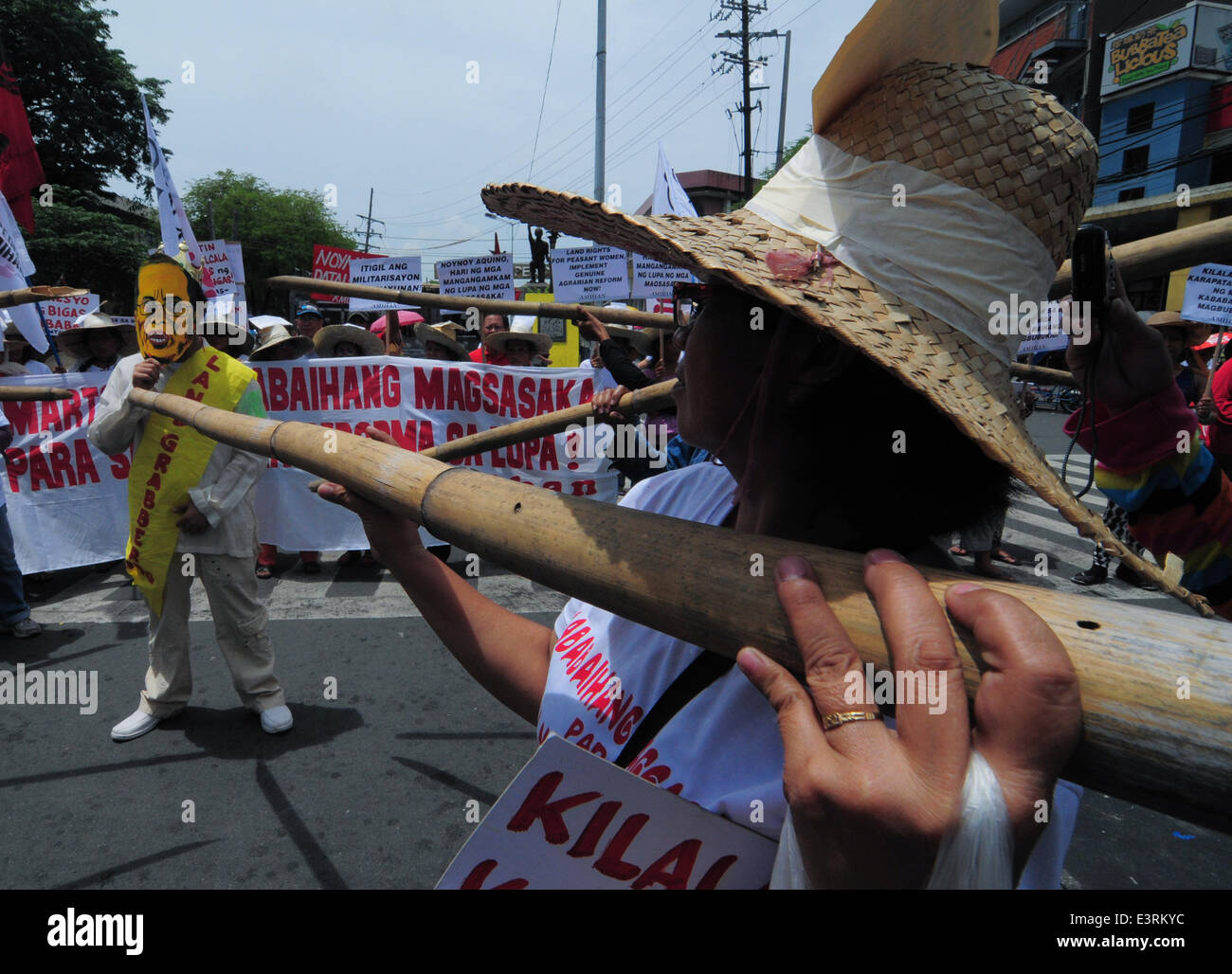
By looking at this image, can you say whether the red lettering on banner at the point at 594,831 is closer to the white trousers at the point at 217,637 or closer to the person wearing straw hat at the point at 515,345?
the white trousers at the point at 217,637

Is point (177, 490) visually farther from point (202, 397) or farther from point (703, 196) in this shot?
point (703, 196)

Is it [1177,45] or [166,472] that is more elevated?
[1177,45]

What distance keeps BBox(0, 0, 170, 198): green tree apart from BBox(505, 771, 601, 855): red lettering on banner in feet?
111

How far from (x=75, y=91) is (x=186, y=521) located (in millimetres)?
33532

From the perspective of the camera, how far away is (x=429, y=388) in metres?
6.51

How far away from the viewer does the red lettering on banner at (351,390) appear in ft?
21.0

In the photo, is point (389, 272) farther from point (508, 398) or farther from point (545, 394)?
point (545, 394)

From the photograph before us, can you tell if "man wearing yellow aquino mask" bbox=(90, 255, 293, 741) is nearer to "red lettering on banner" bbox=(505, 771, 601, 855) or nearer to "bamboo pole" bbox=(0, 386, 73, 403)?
"bamboo pole" bbox=(0, 386, 73, 403)

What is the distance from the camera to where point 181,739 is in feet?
11.8

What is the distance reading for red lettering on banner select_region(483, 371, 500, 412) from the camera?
6570 millimetres

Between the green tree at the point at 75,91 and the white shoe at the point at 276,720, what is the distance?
103 ft

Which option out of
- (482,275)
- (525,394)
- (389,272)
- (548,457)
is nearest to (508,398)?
(525,394)

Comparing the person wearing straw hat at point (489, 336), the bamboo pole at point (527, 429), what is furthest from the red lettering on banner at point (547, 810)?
the person wearing straw hat at point (489, 336)
